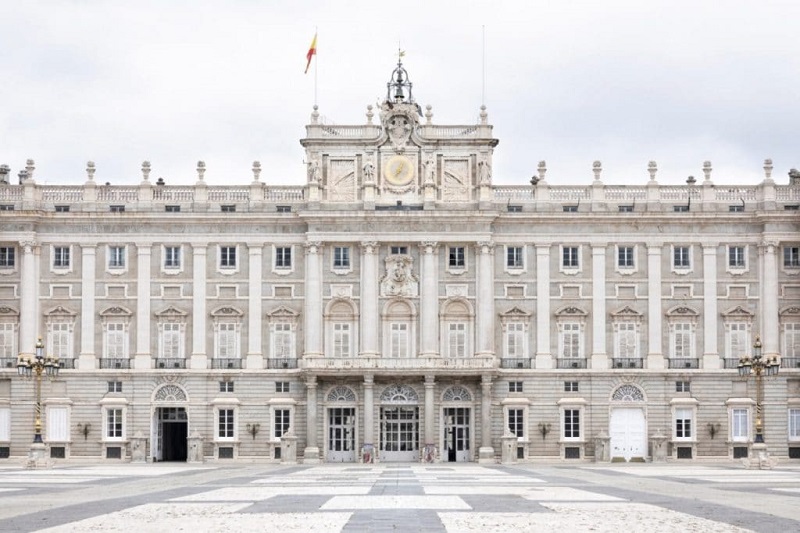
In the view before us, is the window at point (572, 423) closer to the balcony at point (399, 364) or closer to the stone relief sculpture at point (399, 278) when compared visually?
the balcony at point (399, 364)

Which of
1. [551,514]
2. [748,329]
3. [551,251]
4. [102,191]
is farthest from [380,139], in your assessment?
[551,514]

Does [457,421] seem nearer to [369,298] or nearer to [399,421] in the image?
[399,421]

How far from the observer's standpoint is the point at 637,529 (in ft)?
74.2

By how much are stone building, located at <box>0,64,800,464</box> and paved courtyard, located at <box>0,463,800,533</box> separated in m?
28.7

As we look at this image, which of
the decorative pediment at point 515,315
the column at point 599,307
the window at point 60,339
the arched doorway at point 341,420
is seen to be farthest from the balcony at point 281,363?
the column at point 599,307

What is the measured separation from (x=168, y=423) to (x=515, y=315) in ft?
64.6

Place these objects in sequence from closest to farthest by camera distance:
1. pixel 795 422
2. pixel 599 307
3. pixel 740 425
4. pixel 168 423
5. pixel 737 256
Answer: pixel 795 422 < pixel 740 425 < pixel 599 307 < pixel 737 256 < pixel 168 423

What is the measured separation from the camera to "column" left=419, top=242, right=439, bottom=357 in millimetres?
71250

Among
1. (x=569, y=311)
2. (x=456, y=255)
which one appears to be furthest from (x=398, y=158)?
(x=569, y=311)

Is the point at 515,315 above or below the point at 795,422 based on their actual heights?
above

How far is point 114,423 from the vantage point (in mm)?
71625

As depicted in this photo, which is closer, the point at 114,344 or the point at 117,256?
the point at 114,344

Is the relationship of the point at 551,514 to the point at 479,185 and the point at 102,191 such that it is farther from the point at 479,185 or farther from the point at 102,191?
the point at 102,191

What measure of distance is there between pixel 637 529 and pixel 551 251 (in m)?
50.2
